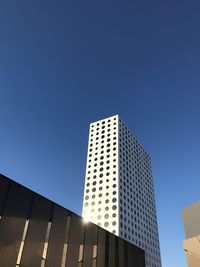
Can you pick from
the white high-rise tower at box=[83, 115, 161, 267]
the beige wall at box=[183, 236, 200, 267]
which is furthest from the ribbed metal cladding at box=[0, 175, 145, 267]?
the white high-rise tower at box=[83, 115, 161, 267]

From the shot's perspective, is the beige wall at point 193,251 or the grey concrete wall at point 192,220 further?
the grey concrete wall at point 192,220

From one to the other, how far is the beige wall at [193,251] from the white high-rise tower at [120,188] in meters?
60.3

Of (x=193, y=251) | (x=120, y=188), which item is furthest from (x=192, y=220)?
(x=120, y=188)

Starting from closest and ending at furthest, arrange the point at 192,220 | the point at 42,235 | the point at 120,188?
the point at 42,235 < the point at 192,220 < the point at 120,188

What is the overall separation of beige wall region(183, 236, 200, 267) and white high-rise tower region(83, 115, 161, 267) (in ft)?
198

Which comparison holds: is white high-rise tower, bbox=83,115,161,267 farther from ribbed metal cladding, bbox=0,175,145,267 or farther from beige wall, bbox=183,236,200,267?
beige wall, bbox=183,236,200,267

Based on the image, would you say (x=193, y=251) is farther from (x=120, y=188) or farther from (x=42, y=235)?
(x=120, y=188)

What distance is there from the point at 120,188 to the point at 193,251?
229 feet

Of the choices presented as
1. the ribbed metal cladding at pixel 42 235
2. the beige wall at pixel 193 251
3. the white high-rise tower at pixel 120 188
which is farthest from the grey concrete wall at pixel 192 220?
the white high-rise tower at pixel 120 188

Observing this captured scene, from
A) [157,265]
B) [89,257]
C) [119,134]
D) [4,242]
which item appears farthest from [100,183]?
[4,242]

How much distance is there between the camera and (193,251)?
13.9m

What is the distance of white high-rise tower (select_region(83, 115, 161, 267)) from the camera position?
3046 inches

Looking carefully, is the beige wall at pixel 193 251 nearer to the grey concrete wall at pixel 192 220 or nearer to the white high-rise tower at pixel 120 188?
the grey concrete wall at pixel 192 220

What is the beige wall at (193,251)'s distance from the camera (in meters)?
13.6
